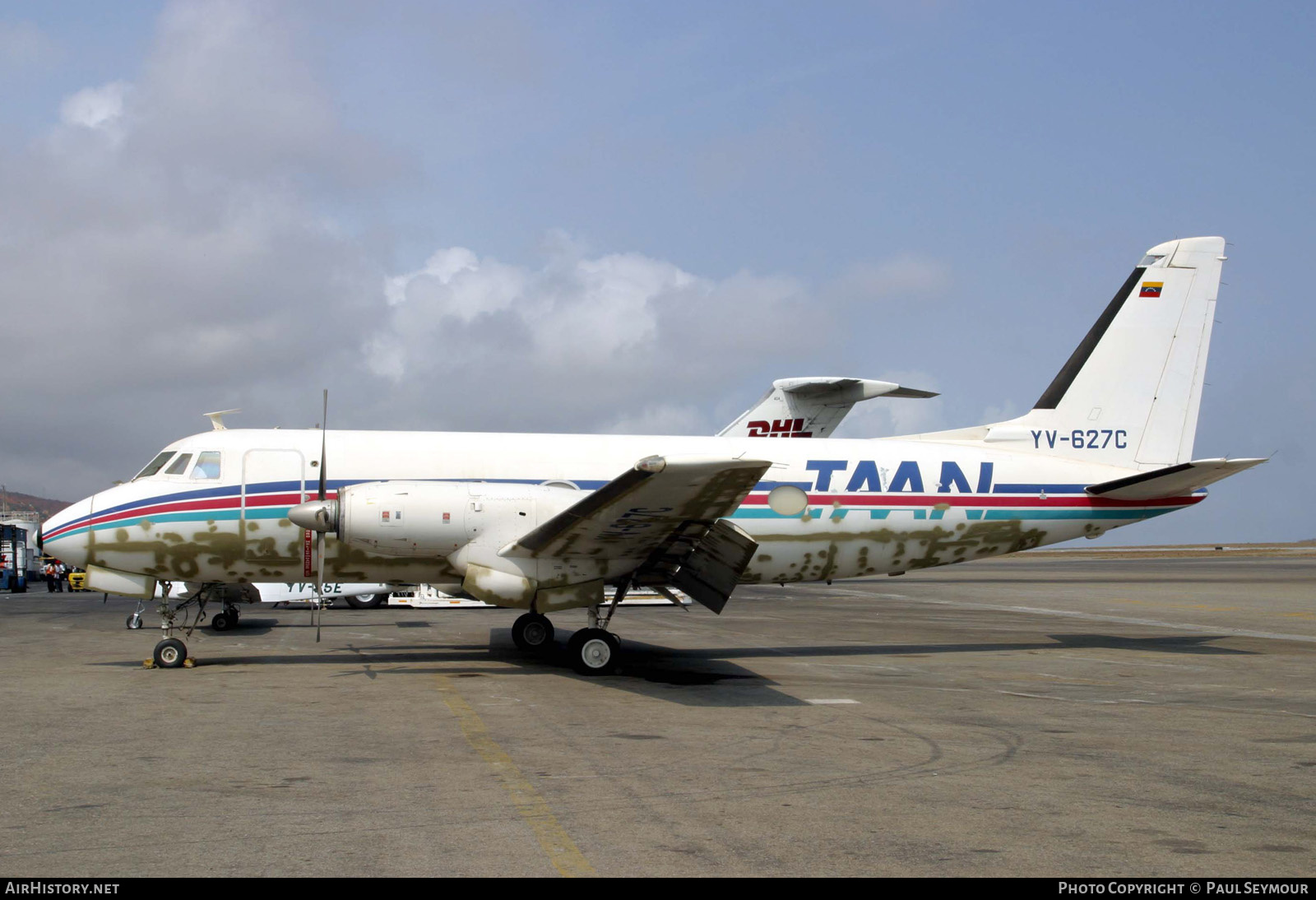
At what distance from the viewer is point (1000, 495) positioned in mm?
17562

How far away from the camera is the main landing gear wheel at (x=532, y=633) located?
17531 millimetres

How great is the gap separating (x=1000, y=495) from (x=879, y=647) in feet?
12.1

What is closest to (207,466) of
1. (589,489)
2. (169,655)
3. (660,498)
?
(169,655)

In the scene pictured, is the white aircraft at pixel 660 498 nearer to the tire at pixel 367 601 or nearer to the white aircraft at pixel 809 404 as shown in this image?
the white aircraft at pixel 809 404

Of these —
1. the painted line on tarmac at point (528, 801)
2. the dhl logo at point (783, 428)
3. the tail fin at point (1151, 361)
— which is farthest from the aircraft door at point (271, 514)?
the tail fin at point (1151, 361)

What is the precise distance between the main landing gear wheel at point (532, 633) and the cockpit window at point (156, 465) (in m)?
6.34

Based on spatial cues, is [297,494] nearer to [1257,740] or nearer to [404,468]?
[404,468]

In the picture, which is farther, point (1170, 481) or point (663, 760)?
point (1170, 481)

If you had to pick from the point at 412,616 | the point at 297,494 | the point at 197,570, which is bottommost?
the point at 412,616

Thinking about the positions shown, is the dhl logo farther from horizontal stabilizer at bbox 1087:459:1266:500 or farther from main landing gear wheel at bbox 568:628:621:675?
main landing gear wheel at bbox 568:628:621:675

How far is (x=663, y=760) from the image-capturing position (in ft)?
28.4

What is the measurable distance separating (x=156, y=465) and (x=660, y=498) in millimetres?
8261

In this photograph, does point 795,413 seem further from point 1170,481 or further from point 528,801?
point 528,801
